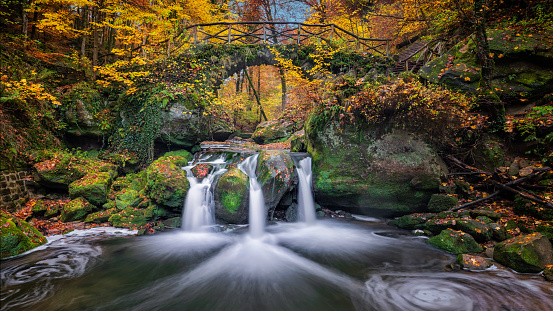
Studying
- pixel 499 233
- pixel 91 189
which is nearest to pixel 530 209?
pixel 499 233

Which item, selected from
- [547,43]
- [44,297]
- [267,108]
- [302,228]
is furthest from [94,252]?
[267,108]

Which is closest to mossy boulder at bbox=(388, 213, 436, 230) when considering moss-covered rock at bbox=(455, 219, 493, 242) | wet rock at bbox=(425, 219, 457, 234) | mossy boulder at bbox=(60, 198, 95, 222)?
wet rock at bbox=(425, 219, 457, 234)

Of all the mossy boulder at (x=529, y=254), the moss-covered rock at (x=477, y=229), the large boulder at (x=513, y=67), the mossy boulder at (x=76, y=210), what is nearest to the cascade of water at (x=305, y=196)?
the moss-covered rock at (x=477, y=229)

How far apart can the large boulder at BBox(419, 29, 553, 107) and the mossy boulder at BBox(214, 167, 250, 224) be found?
7.02 metres

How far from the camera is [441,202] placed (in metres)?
5.86

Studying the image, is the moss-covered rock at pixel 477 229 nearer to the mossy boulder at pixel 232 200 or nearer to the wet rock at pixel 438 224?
the wet rock at pixel 438 224

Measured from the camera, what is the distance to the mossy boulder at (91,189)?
20.3 feet

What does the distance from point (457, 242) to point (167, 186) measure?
22.9 feet

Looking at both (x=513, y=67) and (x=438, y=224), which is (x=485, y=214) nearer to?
(x=438, y=224)

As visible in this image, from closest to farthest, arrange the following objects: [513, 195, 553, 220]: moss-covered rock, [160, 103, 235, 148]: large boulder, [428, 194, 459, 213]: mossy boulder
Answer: [513, 195, 553, 220]: moss-covered rock
[428, 194, 459, 213]: mossy boulder
[160, 103, 235, 148]: large boulder

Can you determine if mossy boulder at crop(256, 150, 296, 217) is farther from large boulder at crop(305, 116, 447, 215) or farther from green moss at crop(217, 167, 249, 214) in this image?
large boulder at crop(305, 116, 447, 215)

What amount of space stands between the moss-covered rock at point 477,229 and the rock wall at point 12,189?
35.4 feet

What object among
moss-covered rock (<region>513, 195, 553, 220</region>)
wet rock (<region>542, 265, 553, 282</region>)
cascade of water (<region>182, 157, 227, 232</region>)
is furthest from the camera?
cascade of water (<region>182, 157, 227, 232</region>)

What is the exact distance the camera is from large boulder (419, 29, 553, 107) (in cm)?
616
